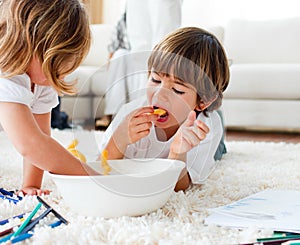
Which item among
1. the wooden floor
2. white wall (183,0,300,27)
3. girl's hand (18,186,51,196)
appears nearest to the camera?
girl's hand (18,186,51,196)

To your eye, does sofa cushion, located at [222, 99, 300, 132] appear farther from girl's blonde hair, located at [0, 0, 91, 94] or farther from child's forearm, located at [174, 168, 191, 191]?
girl's blonde hair, located at [0, 0, 91, 94]

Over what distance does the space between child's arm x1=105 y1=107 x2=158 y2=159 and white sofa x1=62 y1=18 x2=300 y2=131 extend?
93 cm

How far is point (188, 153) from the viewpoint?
3.70 ft

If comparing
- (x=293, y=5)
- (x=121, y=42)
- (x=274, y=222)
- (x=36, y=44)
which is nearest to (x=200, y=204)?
(x=274, y=222)

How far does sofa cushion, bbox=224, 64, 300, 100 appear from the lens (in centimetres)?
276

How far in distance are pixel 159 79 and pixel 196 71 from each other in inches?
3.9

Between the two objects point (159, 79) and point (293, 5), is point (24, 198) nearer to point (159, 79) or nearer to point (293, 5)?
point (159, 79)

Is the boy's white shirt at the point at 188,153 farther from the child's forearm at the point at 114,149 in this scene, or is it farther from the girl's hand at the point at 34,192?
the girl's hand at the point at 34,192

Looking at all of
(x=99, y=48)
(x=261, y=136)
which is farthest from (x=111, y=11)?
(x=261, y=136)

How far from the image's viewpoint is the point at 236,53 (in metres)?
3.27

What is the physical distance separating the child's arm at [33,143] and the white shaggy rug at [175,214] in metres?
0.05

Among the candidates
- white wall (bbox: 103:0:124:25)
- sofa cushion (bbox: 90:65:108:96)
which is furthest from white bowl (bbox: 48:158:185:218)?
white wall (bbox: 103:0:124:25)

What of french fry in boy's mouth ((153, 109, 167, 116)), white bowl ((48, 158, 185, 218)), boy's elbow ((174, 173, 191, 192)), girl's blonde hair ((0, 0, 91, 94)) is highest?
girl's blonde hair ((0, 0, 91, 94))

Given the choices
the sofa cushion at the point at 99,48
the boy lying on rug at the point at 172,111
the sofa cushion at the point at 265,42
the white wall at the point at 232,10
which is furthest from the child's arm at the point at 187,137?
the white wall at the point at 232,10
